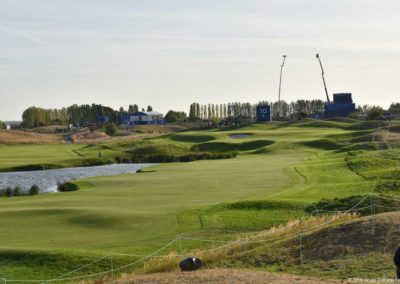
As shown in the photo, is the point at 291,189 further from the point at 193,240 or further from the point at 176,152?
the point at 176,152

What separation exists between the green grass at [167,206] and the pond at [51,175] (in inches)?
185

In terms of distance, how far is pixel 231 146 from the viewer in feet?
319

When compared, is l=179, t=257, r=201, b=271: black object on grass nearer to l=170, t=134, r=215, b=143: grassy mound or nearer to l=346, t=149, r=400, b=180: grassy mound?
l=346, t=149, r=400, b=180: grassy mound

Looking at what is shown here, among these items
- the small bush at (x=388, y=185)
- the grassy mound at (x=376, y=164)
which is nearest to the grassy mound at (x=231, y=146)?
the grassy mound at (x=376, y=164)

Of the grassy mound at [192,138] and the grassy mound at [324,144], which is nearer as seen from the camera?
the grassy mound at [324,144]

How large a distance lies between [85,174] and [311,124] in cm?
6728

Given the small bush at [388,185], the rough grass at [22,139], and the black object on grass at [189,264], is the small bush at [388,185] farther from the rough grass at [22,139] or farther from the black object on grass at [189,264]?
the rough grass at [22,139]

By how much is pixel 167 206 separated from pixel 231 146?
2266 inches

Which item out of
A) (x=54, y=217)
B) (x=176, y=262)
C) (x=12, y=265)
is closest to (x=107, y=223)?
(x=54, y=217)

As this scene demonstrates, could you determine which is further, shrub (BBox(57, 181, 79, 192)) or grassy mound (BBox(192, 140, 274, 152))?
grassy mound (BBox(192, 140, 274, 152))

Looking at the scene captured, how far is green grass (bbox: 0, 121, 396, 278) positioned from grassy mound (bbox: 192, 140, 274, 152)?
19.0 metres

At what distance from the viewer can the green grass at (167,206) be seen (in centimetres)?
3073

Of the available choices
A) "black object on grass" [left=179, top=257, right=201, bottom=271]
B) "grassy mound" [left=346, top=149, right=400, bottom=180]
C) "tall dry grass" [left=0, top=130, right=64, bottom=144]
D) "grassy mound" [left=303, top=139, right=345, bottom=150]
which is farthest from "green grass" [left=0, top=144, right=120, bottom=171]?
"black object on grass" [left=179, top=257, right=201, bottom=271]

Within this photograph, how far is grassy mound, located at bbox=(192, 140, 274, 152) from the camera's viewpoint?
95750 mm
